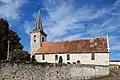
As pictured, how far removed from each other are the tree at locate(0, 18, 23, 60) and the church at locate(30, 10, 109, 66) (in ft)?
15.2

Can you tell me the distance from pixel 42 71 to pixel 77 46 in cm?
2375

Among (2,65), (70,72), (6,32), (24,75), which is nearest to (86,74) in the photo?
(70,72)

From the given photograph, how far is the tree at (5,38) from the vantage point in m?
38.6

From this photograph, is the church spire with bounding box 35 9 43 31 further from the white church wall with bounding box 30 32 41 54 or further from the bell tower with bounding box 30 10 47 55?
the white church wall with bounding box 30 32 41 54

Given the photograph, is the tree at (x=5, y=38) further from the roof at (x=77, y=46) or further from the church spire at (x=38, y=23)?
the church spire at (x=38, y=23)

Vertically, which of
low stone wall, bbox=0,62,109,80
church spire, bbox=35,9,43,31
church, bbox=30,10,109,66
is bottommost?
low stone wall, bbox=0,62,109,80

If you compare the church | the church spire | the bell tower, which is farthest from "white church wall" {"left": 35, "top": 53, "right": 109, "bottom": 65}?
the church spire

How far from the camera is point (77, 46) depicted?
131ft

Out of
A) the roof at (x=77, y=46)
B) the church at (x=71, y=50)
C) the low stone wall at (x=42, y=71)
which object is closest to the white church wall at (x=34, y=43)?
the church at (x=71, y=50)

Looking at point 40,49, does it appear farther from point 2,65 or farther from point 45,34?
point 2,65

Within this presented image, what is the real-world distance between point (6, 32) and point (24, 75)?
1088 inches

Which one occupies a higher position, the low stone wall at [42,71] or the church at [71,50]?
the church at [71,50]

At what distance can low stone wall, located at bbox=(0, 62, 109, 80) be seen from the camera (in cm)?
1369

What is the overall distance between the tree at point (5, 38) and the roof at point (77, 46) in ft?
18.4
